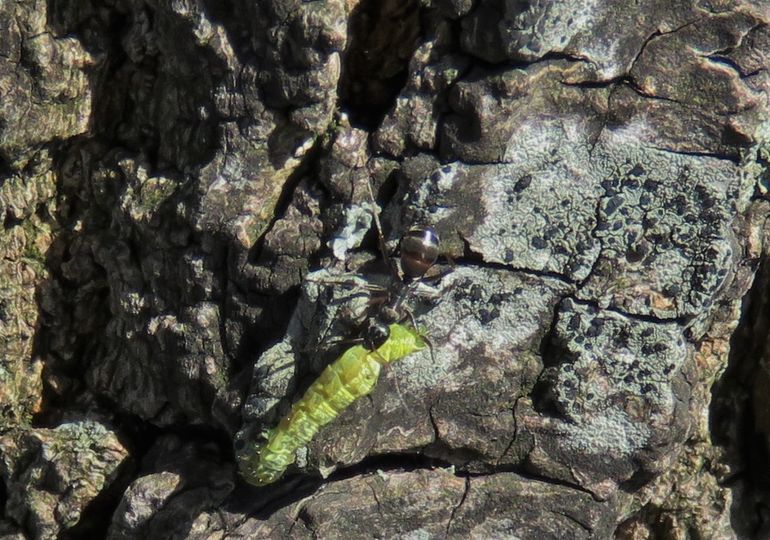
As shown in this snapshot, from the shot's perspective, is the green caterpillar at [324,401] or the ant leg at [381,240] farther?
the ant leg at [381,240]

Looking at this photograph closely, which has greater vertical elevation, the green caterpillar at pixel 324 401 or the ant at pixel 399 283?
the ant at pixel 399 283

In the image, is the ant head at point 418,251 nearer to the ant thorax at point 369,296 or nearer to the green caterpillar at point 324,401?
the ant thorax at point 369,296

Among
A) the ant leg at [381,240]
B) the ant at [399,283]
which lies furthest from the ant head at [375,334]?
the ant leg at [381,240]

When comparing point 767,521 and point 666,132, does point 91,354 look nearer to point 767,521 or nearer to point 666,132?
point 666,132

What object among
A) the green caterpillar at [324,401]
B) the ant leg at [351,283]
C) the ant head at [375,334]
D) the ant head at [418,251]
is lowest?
the green caterpillar at [324,401]

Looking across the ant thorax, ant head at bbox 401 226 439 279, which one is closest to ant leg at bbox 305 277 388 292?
the ant thorax

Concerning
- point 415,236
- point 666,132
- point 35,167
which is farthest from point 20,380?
point 666,132
